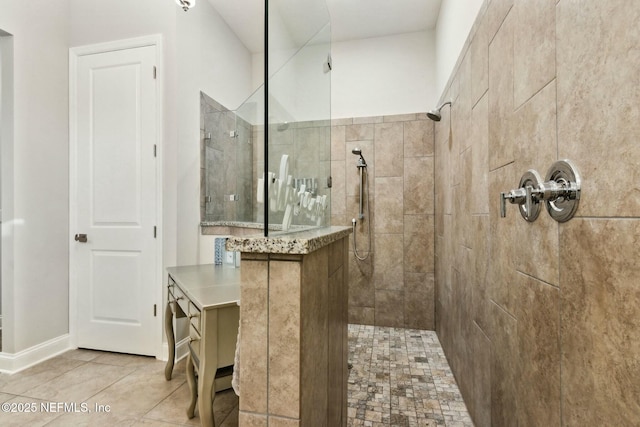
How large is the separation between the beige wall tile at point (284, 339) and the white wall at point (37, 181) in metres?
2.53

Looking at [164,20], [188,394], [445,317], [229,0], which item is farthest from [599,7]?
[229,0]

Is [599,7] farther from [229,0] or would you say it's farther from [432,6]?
[229,0]

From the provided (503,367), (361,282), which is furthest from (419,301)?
(503,367)

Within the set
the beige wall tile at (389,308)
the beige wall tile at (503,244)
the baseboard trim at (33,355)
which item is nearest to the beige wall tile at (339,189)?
the beige wall tile at (389,308)

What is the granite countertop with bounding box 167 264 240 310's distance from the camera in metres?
1.40

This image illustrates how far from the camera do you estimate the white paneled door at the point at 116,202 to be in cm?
234

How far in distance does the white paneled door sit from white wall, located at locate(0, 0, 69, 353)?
0.11m

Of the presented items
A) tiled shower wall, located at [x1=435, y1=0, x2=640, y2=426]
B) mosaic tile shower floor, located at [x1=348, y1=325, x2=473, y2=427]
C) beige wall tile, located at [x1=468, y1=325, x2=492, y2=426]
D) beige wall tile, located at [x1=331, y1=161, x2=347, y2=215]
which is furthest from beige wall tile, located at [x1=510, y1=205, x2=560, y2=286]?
beige wall tile, located at [x1=331, y1=161, x2=347, y2=215]

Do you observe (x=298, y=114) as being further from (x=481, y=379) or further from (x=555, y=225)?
(x=481, y=379)

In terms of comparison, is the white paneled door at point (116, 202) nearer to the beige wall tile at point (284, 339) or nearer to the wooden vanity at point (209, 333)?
the wooden vanity at point (209, 333)

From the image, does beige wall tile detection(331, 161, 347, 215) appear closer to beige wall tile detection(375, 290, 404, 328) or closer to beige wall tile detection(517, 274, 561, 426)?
beige wall tile detection(375, 290, 404, 328)

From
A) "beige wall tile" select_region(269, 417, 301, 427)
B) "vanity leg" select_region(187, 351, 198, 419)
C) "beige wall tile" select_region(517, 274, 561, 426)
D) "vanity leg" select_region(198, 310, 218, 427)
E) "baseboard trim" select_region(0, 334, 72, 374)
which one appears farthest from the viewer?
"baseboard trim" select_region(0, 334, 72, 374)

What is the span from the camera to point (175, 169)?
2369mm

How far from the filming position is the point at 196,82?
8.64ft
